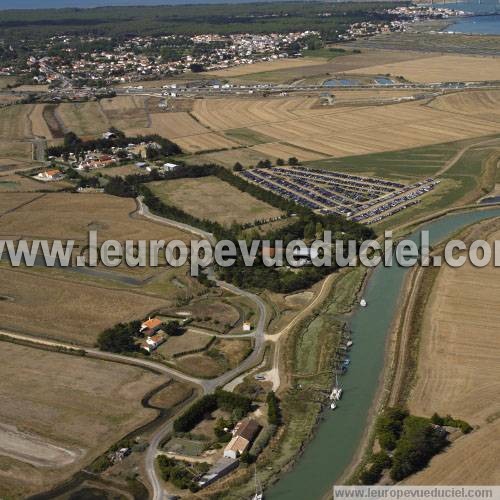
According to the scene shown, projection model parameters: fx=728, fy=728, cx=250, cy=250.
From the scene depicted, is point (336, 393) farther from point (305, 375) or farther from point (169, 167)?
point (169, 167)

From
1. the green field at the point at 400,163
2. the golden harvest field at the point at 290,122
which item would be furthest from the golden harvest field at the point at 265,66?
the green field at the point at 400,163

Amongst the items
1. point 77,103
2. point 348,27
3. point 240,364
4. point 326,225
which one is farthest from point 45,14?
point 240,364

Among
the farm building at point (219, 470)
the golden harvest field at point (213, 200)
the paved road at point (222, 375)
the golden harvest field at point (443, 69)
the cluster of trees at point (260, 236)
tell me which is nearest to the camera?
the farm building at point (219, 470)

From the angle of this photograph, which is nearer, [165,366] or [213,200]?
[165,366]

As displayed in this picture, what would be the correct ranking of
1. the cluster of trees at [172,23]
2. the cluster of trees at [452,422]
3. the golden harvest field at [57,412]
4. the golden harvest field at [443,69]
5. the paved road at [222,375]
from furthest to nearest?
the cluster of trees at [172,23] → the golden harvest field at [443,69] → the cluster of trees at [452,422] → the golden harvest field at [57,412] → the paved road at [222,375]

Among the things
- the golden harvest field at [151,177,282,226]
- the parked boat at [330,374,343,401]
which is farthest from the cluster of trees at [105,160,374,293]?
the parked boat at [330,374,343,401]

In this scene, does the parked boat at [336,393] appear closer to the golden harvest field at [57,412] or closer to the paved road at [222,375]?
the paved road at [222,375]

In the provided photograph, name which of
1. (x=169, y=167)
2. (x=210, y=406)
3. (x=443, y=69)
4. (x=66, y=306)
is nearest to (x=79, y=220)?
(x=169, y=167)

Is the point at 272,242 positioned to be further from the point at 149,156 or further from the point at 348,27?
the point at 348,27
